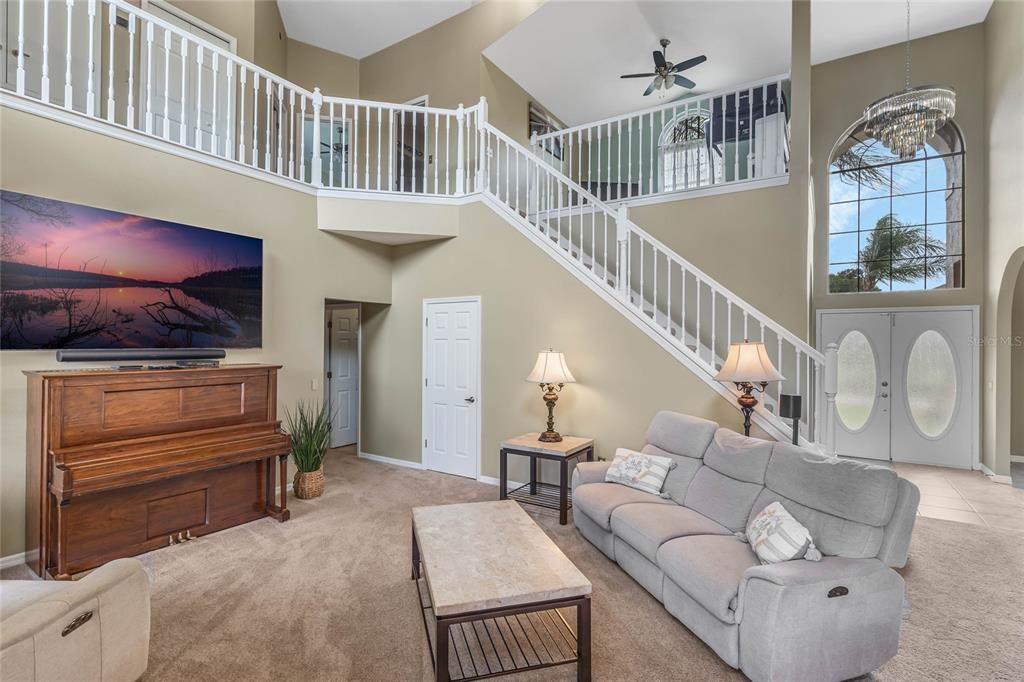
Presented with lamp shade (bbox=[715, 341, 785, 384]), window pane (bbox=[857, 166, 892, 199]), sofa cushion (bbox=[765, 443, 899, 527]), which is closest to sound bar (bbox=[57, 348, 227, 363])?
lamp shade (bbox=[715, 341, 785, 384])

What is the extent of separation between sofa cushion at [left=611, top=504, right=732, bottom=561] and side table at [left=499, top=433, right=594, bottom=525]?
0.88 meters

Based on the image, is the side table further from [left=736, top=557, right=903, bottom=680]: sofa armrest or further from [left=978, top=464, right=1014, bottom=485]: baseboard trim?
[left=978, top=464, right=1014, bottom=485]: baseboard trim

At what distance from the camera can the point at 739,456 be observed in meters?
3.02

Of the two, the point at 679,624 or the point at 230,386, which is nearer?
the point at 679,624

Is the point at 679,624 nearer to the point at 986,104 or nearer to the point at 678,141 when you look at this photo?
the point at 678,141

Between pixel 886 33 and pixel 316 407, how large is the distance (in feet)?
27.7

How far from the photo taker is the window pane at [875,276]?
648cm

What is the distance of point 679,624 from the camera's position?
8.29 feet

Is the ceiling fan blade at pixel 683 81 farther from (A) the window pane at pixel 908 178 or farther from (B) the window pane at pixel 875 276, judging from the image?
(B) the window pane at pixel 875 276

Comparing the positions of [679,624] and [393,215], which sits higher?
[393,215]

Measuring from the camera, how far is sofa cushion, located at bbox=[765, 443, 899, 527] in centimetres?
219

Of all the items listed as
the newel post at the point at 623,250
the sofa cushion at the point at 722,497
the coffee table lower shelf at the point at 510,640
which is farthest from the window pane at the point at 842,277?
the coffee table lower shelf at the point at 510,640

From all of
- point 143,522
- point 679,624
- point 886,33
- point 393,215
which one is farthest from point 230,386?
point 886,33

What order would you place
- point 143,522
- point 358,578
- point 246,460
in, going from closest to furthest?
1. point 358,578
2. point 143,522
3. point 246,460
